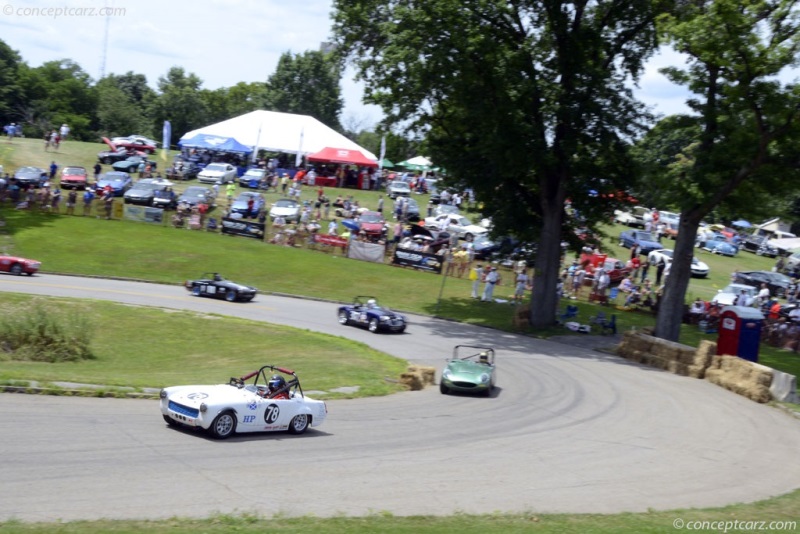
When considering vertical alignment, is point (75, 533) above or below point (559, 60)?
below

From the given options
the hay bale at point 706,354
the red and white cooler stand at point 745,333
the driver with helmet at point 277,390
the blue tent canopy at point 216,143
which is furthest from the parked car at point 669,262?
the driver with helmet at point 277,390

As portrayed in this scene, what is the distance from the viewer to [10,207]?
47.3m

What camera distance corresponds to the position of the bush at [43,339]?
23.9 m

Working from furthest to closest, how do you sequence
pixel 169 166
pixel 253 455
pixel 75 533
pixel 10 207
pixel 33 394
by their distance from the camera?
pixel 169 166, pixel 10 207, pixel 33 394, pixel 253 455, pixel 75 533

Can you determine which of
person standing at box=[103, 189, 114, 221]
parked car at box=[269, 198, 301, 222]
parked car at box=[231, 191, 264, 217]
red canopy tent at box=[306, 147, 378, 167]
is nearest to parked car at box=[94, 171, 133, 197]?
person standing at box=[103, 189, 114, 221]

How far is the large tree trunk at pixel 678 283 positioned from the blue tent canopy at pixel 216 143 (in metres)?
40.8

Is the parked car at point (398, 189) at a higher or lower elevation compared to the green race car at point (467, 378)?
higher

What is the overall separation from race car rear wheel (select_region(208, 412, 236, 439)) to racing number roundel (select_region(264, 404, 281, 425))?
0.84m

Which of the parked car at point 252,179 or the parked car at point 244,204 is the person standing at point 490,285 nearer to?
the parked car at point 244,204

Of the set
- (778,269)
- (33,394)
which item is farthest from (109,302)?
(778,269)

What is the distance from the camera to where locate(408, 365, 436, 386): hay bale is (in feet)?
77.2

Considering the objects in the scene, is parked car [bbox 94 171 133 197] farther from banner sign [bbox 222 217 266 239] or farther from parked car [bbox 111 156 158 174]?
banner sign [bbox 222 217 266 239]

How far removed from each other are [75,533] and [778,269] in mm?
60405

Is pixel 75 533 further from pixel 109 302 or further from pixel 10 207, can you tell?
pixel 10 207
